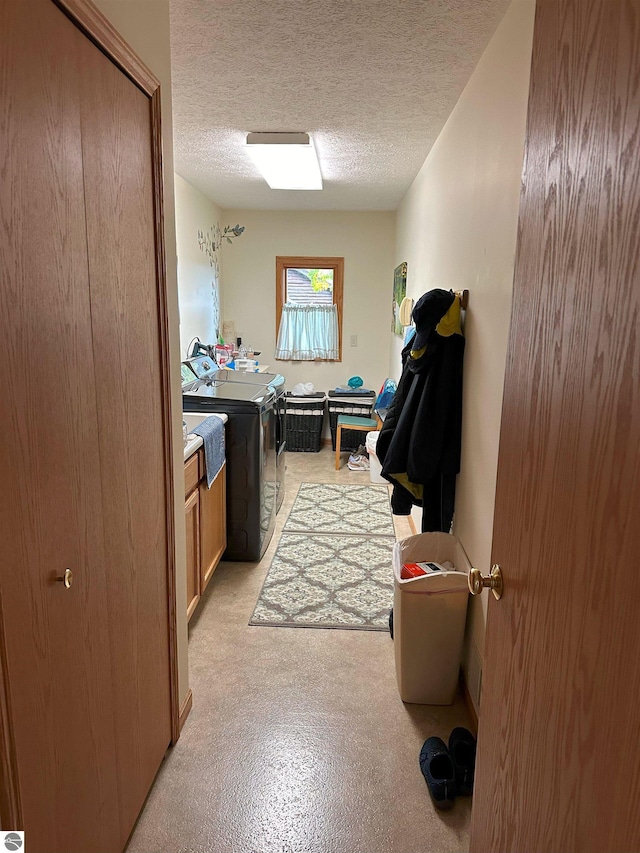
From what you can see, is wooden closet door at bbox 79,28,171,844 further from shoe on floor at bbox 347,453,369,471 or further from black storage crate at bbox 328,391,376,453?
black storage crate at bbox 328,391,376,453

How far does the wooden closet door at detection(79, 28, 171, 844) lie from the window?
175 inches

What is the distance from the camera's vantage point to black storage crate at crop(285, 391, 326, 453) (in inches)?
225

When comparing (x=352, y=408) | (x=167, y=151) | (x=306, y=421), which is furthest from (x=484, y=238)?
(x=306, y=421)

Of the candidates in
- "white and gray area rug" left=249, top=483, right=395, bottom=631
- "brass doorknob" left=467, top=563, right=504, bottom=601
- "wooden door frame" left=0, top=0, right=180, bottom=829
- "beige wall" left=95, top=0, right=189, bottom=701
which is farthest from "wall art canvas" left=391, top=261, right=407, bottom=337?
"brass doorknob" left=467, top=563, right=504, bottom=601

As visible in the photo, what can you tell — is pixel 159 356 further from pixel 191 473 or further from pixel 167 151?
pixel 191 473

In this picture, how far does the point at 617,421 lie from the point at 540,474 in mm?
265

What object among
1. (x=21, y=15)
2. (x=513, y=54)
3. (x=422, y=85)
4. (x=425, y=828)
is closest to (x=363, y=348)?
(x=422, y=85)

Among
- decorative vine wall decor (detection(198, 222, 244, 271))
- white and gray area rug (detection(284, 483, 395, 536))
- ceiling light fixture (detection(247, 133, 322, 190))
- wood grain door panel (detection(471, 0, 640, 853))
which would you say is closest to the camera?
wood grain door panel (detection(471, 0, 640, 853))

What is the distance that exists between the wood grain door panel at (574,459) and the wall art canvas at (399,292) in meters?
3.63

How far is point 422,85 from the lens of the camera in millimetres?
2441

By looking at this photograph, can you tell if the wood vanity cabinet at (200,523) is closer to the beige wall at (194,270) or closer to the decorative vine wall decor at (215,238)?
the beige wall at (194,270)

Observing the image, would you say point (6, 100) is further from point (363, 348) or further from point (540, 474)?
point (363, 348)

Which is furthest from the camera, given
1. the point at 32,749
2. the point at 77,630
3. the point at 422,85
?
the point at 422,85

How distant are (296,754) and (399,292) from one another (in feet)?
12.8
